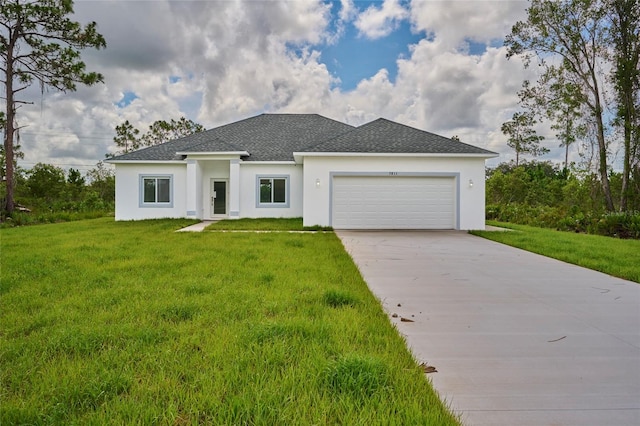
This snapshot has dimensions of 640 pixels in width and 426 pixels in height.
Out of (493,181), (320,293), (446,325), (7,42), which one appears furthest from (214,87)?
(493,181)

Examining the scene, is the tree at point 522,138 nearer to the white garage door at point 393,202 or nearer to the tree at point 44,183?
the white garage door at point 393,202

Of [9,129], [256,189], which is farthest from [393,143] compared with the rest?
[9,129]

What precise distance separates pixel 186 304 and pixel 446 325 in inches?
114

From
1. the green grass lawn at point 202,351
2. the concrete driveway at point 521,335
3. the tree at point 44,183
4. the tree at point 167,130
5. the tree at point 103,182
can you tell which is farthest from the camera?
Answer: the tree at point 167,130

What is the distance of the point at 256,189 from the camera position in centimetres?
1680

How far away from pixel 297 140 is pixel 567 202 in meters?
20.4

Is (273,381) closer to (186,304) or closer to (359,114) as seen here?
(186,304)

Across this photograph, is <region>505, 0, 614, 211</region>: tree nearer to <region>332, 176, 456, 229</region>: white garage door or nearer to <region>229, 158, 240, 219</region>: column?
<region>332, 176, 456, 229</region>: white garage door

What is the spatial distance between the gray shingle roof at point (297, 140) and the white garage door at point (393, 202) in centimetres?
118

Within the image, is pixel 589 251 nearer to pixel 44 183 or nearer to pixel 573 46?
pixel 573 46

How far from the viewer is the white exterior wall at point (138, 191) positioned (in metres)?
16.6

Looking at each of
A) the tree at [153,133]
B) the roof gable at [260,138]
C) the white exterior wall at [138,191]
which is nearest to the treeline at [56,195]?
the tree at [153,133]

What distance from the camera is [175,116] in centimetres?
3644

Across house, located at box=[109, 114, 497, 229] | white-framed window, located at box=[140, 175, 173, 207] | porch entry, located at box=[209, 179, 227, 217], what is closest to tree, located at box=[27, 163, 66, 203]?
house, located at box=[109, 114, 497, 229]
